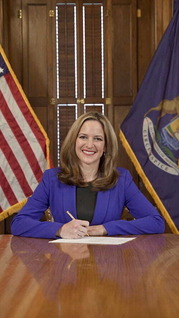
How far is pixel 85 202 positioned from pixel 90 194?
0.19 ft

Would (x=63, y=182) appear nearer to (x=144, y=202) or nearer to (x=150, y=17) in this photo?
(x=144, y=202)

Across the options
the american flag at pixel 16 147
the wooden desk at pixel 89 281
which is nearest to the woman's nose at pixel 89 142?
the wooden desk at pixel 89 281

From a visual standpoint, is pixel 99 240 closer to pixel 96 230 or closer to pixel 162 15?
pixel 96 230

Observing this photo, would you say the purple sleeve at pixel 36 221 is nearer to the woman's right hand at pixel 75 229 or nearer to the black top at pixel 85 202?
the woman's right hand at pixel 75 229

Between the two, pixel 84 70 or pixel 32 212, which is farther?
pixel 84 70

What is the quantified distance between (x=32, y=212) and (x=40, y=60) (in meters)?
2.92

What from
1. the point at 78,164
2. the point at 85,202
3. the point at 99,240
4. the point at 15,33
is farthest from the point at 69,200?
the point at 15,33

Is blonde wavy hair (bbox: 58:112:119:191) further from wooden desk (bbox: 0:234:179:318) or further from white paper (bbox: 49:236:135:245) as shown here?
wooden desk (bbox: 0:234:179:318)

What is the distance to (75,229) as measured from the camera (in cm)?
235

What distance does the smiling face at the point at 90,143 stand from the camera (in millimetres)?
2904

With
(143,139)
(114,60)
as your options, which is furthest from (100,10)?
(143,139)

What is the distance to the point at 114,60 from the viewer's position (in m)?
5.36

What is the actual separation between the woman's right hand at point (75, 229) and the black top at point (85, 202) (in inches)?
12.5

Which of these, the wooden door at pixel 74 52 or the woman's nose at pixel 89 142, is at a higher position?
Answer: the wooden door at pixel 74 52
